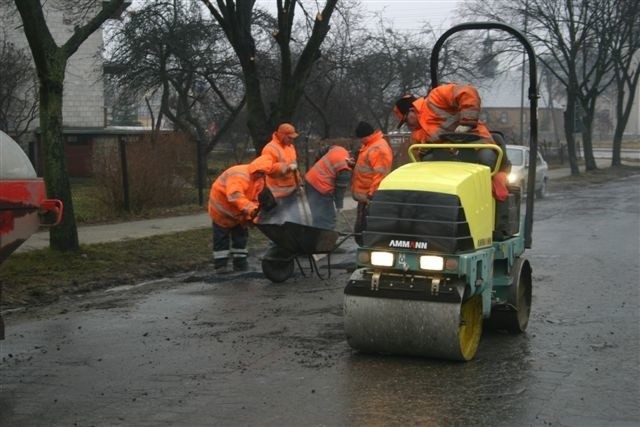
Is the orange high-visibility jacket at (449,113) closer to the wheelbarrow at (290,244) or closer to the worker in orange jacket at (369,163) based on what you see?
the wheelbarrow at (290,244)

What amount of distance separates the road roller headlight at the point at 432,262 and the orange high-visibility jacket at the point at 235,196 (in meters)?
5.00

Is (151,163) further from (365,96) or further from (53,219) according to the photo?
(365,96)

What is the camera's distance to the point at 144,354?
7348 mm

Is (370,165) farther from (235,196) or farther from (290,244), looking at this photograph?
(235,196)

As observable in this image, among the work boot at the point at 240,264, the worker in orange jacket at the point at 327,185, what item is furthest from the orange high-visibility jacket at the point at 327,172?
the work boot at the point at 240,264

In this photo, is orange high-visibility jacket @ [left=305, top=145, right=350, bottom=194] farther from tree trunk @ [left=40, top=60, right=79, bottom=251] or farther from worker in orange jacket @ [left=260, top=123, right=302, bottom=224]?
tree trunk @ [left=40, top=60, right=79, bottom=251]

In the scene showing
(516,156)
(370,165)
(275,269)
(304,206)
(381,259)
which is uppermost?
(370,165)

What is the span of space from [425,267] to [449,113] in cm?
173

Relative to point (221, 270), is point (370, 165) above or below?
above

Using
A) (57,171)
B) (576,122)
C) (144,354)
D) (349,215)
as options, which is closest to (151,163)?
(349,215)

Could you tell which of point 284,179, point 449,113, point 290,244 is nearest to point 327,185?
point 284,179

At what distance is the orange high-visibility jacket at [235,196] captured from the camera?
11.4 metres

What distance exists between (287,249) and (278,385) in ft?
16.3

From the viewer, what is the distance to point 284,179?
1194cm
